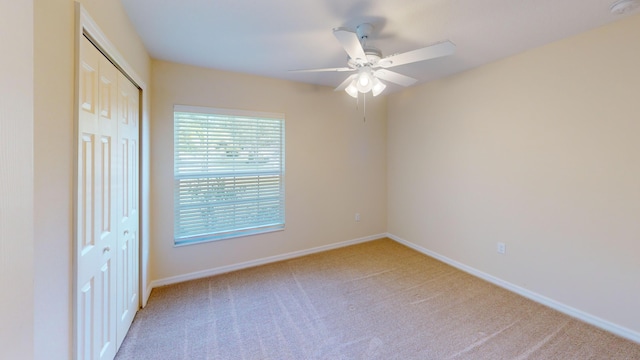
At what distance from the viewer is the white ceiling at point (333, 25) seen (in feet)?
5.87

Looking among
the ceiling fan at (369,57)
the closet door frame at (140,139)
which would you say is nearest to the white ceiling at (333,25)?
the ceiling fan at (369,57)

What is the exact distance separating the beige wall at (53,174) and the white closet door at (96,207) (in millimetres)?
74

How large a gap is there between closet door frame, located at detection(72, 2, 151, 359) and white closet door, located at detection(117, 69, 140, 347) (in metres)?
0.08

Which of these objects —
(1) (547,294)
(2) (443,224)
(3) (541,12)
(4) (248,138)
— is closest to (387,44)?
(3) (541,12)

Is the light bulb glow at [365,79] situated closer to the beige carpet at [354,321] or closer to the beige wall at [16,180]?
the beige wall at [16,180]

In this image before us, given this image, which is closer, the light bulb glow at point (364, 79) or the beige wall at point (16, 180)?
the beige wall at point (16, 180)

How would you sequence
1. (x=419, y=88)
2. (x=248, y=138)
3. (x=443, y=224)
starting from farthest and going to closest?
(x=419, y=88), (x=443, y=224), (x=248, y=138)

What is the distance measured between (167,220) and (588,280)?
414 cm

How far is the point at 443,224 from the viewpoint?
3.44 metres

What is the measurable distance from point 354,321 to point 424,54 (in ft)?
7.29

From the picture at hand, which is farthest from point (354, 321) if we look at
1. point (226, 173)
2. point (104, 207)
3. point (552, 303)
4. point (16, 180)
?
point (16, 180)

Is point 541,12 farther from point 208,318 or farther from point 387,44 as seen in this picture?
point 208,318

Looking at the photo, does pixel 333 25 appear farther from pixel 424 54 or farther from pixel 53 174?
pixel 53 174

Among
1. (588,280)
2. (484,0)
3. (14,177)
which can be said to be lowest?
(588,280)
